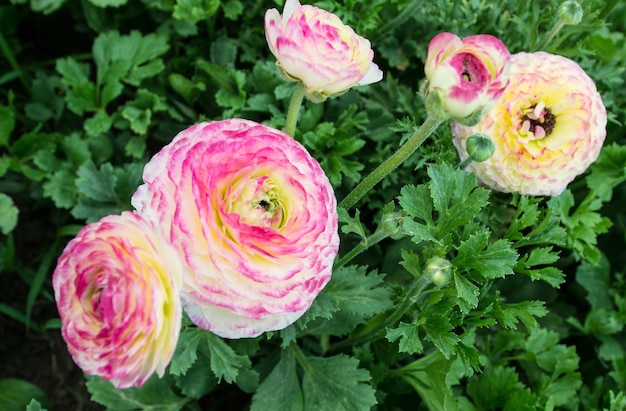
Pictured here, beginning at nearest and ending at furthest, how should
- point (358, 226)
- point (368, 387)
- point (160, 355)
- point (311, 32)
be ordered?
point (160, 355)
point (311, 32)
point (358, 226)
point (368, 387)

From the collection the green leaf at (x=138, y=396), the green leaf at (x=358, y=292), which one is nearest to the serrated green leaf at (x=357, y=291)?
the green leaf at (x=358, y=292)

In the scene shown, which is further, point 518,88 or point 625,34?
point 625,34

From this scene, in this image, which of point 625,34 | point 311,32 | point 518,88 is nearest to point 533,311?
point 518,88

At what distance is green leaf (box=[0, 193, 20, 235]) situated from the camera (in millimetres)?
1275

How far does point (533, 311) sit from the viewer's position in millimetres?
963

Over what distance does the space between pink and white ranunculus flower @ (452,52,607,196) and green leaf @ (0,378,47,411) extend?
85 cm

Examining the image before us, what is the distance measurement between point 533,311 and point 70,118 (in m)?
1.03

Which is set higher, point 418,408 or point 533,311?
point 533,311

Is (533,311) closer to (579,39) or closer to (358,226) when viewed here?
(358,226)

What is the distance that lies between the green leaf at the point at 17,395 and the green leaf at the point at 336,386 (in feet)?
1.64

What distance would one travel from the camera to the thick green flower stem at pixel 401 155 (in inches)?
32.1

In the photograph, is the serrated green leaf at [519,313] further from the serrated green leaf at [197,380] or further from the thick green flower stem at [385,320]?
the serrated green leaf at [197,380]

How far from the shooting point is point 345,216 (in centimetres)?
90

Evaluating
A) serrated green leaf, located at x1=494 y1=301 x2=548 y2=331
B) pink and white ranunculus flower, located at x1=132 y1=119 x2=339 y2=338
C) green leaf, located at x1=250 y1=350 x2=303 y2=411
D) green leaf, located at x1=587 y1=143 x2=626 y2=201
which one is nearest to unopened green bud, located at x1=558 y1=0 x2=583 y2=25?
green leaf, located at x1=587 y1=143 x2=626 y2=201
